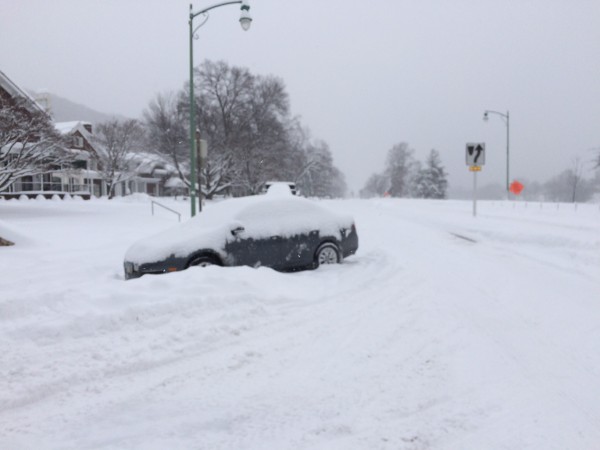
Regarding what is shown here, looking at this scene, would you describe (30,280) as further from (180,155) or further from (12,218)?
(180,155)

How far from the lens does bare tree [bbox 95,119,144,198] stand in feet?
147

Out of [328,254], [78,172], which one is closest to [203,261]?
[328,254]

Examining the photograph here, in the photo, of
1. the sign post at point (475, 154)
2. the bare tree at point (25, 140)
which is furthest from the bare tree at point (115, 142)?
the sign post at point (475, 154)

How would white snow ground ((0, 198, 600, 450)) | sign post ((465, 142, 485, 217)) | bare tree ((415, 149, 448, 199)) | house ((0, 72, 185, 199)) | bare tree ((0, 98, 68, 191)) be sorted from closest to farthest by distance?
white snow ground ((0, 198, 600, 450)) < bare tree ((0, 98, 68, 191)) < sign post ((465, 142, 485, 217)) < house ((0, 72, 185, 199)) < bare tree ((415, 149, 448, 199))

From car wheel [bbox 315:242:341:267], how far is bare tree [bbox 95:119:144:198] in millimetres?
40898

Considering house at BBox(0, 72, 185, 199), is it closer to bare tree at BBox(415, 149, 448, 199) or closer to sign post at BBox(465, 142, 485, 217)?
sign post at BBox(465, 142, 485, 217)

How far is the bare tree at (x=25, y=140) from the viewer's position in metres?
18.1

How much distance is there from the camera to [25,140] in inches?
765

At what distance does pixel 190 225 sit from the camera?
26.8ft

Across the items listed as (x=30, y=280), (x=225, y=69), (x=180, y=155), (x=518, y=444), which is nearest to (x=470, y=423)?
(x=518, y=444)

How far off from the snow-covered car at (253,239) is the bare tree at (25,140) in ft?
48.2

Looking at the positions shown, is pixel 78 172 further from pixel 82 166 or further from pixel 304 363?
pixel 304 363

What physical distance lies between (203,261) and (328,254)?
8.59 feet

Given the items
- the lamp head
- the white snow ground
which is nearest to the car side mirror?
the white snow ground
